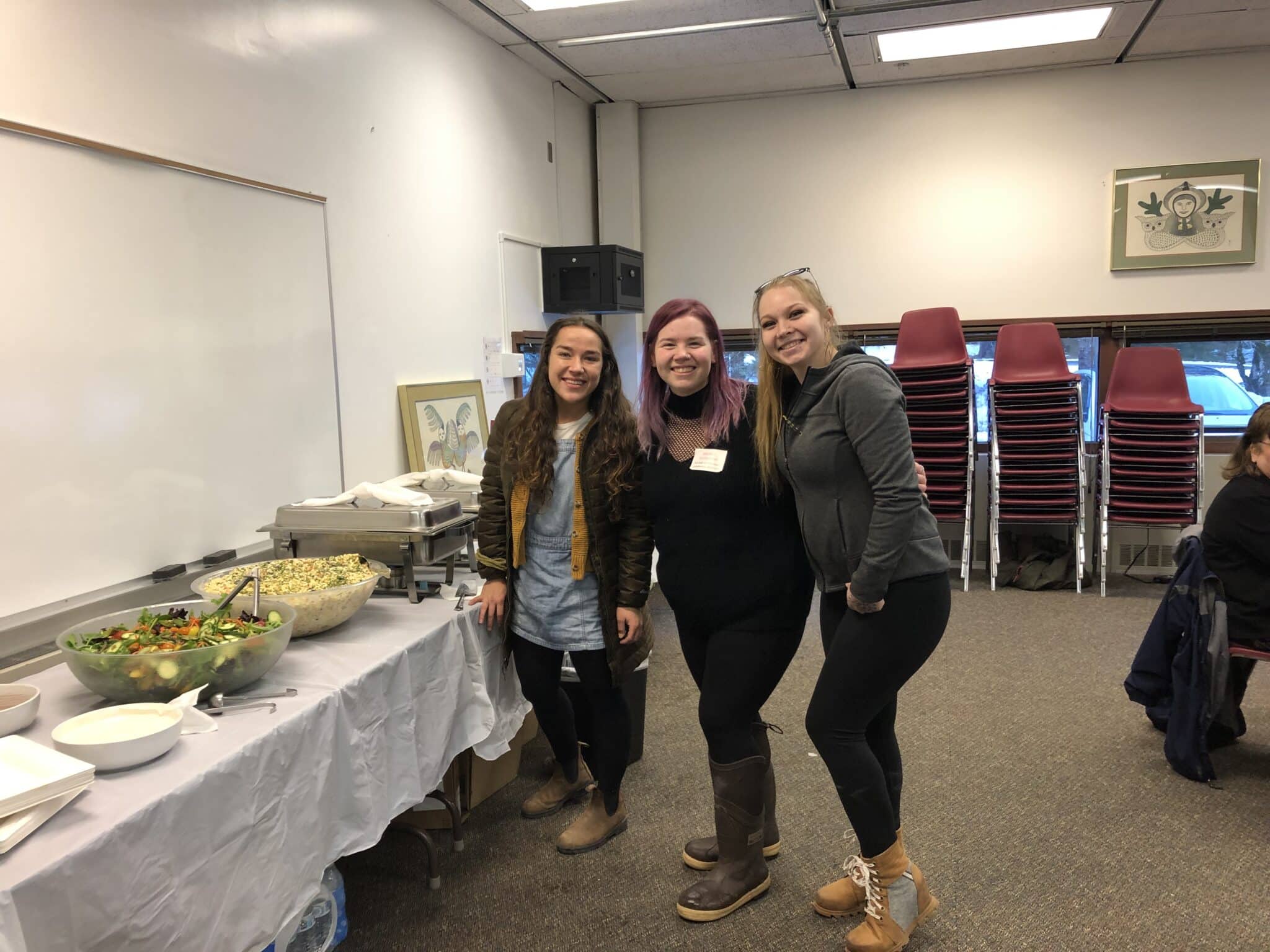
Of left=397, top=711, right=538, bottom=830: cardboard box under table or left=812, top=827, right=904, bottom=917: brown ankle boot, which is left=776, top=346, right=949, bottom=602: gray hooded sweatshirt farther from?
left=397, top=711, right=538, bottom=830: cardboard box under table

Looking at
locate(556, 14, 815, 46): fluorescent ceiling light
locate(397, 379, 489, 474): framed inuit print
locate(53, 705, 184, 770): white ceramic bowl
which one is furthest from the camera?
locate(556, 14, 815, 46): fluorescent ceiling light

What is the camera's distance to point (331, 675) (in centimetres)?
185

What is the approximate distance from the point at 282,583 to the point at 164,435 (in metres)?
0.64

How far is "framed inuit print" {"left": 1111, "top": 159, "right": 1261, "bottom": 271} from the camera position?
4855mm

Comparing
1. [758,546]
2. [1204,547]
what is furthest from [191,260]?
[1204,547]

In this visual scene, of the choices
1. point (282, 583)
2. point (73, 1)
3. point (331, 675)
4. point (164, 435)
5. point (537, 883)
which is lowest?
point (537, 883)

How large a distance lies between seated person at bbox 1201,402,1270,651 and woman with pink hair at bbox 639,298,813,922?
150 centimetres

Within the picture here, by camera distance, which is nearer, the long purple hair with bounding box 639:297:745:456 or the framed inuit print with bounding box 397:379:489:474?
the long purple hair with bounding box 639:297:745:456

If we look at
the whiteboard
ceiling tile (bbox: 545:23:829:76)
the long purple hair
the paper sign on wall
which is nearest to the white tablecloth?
the whiteboard

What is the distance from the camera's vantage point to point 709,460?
1951mm

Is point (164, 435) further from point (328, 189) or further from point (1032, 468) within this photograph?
point (1032, 468)

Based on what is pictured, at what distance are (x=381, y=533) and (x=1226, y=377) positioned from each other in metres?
4.90

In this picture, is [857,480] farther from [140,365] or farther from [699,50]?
[699,50]

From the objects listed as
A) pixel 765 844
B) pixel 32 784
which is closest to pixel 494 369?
pixel 765 844
